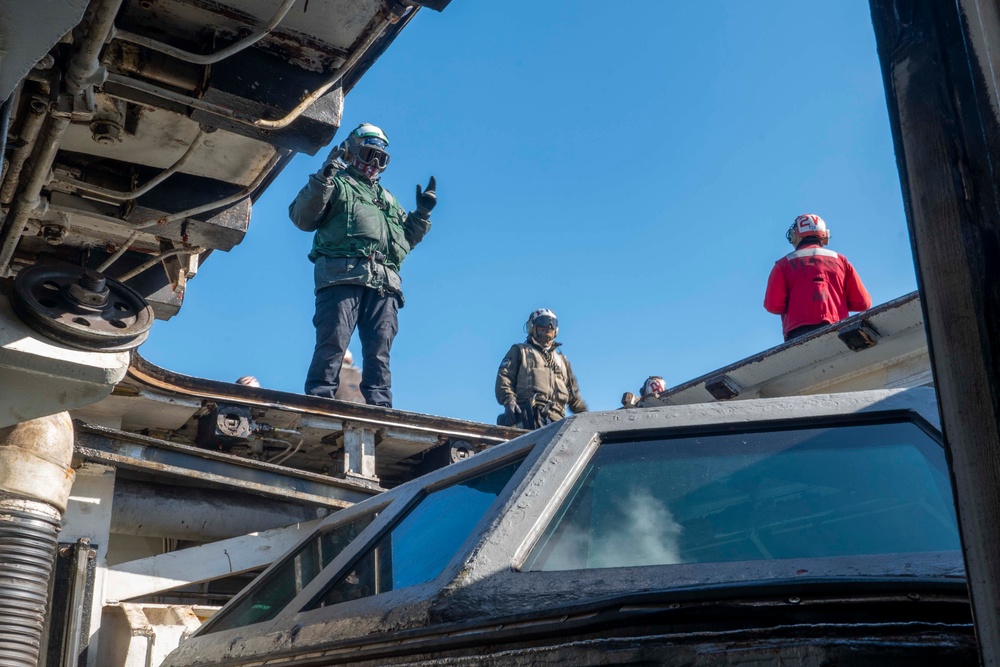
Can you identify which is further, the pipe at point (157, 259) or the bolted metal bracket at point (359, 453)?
the bolted metal bracket at point (359, 453)

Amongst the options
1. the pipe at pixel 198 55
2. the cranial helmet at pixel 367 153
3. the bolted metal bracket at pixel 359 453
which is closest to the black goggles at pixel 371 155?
the cranial helmet at pixel 367 153

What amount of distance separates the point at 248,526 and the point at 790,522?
139 inches

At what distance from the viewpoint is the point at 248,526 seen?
532 centimetres

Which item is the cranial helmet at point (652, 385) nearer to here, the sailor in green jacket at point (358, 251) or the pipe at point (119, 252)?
the sailor in green jacket at point (358, 251)

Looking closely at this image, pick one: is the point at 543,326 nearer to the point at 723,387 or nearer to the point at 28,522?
the point at 723,387

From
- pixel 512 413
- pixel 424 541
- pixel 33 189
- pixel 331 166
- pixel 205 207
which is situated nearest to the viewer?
pixel 424 541

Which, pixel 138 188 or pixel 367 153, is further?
pixel 367 153

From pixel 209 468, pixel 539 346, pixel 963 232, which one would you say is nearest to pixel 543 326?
pixel 539 346

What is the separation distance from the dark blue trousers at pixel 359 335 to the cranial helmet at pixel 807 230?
336cm

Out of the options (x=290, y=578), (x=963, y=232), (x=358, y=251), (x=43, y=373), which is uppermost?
(x=358, y=251)

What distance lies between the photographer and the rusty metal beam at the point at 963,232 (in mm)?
1171

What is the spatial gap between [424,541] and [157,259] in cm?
232

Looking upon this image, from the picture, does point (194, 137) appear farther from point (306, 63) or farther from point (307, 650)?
point (307, 650)

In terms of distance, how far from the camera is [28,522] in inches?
157
